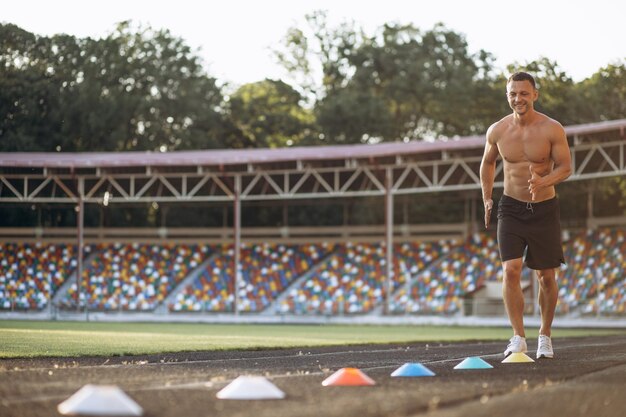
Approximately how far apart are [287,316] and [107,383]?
28.1 m

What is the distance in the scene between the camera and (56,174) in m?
38.4

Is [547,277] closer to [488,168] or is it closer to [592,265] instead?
[488,168]

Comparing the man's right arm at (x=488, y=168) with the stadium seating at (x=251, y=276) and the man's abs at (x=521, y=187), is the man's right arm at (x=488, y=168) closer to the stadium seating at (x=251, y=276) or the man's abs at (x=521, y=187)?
the man's abs at (x=521, y=187)

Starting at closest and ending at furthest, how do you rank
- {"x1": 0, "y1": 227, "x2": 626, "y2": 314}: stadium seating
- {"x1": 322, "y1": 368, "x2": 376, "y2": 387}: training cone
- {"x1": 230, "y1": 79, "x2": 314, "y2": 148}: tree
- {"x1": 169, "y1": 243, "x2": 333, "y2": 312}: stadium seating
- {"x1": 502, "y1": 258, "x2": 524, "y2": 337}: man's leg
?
{"x1": 322, "y1": 368, "x2": 376, "y2": 387}: training cone, {"x1": 502, "y1": 258, "x2": 524, "y2": 337}: man's leg, {"x1": 0, "y1": 227, "x2": 626, "y2": 314}: stadium seating, {"x1": 169, "y1": 243, "x2": 333, "y2": 312}: stadium seating, {"x1": 230, "y1": 79, "x2": 314, "y2": 148}: tree

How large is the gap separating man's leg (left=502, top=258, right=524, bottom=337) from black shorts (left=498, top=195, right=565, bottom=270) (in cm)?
8

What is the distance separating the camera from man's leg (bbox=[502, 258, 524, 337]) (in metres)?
9.23

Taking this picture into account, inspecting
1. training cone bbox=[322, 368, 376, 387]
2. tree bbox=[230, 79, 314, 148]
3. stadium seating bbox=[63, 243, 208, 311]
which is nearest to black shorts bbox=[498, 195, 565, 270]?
training cone bbox=[322, 368, 376, 387]

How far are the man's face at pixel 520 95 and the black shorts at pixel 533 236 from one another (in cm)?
78

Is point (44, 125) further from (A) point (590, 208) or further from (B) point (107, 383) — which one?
(B) point (107, 383)

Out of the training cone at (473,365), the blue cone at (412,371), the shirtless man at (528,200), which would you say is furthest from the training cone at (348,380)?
the shirtless man at (528,200)

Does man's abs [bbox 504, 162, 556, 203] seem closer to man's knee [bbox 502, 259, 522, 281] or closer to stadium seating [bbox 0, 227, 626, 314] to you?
man's knee [bbox 502, 259, 522, 281]

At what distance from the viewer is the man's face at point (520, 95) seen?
9.30 metres

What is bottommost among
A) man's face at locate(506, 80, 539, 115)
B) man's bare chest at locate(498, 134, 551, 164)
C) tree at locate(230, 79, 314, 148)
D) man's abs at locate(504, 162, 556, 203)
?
man's abs at locate(504, 162, 556, 203)

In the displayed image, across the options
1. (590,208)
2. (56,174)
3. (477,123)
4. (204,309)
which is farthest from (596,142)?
(477,123)
